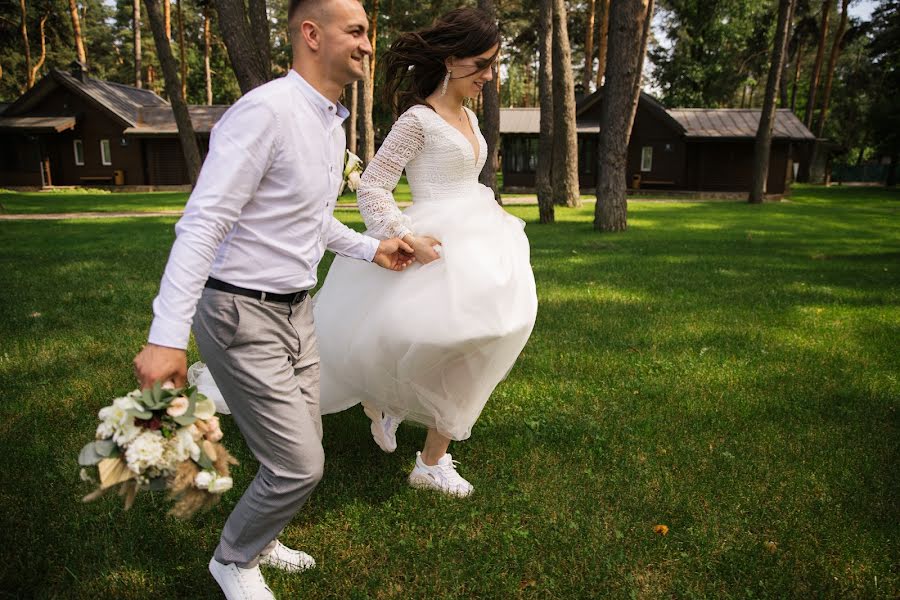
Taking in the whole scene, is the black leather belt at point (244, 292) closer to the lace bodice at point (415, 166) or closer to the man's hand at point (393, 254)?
the man's hand at point (393, 254)

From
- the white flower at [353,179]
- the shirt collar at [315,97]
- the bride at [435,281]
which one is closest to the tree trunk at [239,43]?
the white flower at [353,179]

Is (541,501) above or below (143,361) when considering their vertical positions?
below

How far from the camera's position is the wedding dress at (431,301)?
329 centimetres

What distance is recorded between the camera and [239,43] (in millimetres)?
10352

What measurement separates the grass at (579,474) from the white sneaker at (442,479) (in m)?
0.10

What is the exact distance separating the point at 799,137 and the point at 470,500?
117ft

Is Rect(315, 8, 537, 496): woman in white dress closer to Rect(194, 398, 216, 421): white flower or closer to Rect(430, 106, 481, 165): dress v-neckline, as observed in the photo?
Rect(430, 106, 481, 165): dress v-neckline

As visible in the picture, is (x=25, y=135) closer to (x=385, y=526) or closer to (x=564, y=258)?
(x=564, y=258)

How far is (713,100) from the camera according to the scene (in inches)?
1773

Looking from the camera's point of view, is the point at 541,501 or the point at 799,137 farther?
the point at 799,137

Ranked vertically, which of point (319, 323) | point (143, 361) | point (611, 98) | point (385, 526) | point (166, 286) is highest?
point (611, 98)

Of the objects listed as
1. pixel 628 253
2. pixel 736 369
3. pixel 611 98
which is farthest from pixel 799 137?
pixel 736 369

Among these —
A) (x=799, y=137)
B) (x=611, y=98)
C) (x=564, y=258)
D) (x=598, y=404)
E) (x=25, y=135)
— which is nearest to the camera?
(x=598, y=404)

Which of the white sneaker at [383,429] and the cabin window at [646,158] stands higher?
the cabin window at [646,158]
